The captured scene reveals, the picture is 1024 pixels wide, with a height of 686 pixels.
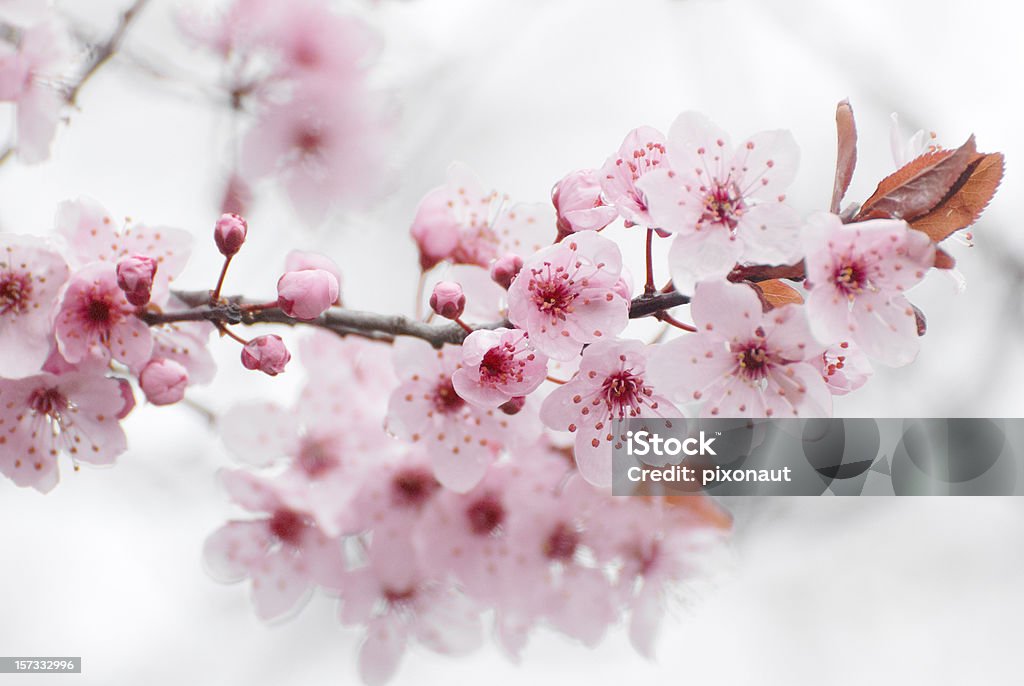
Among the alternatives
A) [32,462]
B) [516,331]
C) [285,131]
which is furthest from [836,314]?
[285,131]

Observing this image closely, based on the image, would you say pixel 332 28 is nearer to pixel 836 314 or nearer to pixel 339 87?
pixel 339 87

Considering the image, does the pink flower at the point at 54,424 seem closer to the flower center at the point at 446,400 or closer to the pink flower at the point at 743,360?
the flower center at the point at 446,400

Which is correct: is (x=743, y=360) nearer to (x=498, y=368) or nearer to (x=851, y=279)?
(x=851, y=279)

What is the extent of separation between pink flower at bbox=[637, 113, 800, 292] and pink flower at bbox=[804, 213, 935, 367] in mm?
35

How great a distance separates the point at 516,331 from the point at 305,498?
0.68 metres

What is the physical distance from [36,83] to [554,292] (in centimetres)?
96

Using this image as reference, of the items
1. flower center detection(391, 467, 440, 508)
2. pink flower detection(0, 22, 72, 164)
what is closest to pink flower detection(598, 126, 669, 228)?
flower center detection(391, 467, 440, 508)

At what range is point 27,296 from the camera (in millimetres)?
1046

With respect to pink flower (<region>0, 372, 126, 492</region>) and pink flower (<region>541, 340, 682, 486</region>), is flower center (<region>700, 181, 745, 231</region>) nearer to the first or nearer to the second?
pink flower (<region>541, 340, 682, 486</region>)

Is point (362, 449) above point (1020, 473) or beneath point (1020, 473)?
above

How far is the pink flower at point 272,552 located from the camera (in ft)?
4.80

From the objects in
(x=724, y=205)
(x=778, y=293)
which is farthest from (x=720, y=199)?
(x=778, y=293)

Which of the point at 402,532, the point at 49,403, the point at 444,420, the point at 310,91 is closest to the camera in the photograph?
the point at 49,403

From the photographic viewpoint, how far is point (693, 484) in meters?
1.13
